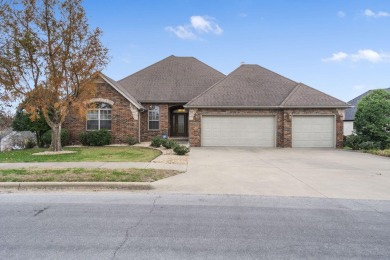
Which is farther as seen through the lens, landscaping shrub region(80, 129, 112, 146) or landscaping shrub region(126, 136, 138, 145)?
landscaping shrub region(126, 136, 138, 145)

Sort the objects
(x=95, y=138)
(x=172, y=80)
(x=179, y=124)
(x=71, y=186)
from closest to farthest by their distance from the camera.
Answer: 1. (x=71, y=186)
2. (x=95, y=138)
3. (x=172, y=80)
4. (x=179, y=124)

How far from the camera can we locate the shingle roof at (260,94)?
18.5 metres

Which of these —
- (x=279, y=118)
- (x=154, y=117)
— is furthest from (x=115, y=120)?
(x=279, y=118)

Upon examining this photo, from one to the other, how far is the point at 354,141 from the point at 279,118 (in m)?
5.07

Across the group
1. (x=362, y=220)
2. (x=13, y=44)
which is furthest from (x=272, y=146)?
(x=13, y=44)

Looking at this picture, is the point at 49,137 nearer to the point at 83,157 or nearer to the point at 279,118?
the point at 83,157

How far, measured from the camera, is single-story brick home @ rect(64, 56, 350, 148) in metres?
18.4

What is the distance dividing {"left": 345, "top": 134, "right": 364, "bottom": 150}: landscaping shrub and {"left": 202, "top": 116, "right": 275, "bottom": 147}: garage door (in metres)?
4.96

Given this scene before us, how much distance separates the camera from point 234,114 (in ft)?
61.3

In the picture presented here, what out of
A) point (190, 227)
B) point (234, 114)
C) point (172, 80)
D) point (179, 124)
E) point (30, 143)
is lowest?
point (190, 227)

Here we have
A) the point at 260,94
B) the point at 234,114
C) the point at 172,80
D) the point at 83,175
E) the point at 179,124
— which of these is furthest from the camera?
the point at 179,124

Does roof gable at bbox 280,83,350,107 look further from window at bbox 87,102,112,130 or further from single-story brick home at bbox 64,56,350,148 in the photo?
window at bbox 87,102,112,130

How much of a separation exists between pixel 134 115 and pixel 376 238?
17.4 meters

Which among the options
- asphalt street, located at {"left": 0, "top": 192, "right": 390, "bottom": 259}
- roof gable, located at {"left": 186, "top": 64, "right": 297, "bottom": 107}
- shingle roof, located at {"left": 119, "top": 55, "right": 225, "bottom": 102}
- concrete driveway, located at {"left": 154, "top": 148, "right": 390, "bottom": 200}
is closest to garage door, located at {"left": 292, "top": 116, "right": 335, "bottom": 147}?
roof gable, located at {"left": 186, "top": 64, "right": 297, "bottom": 107}
